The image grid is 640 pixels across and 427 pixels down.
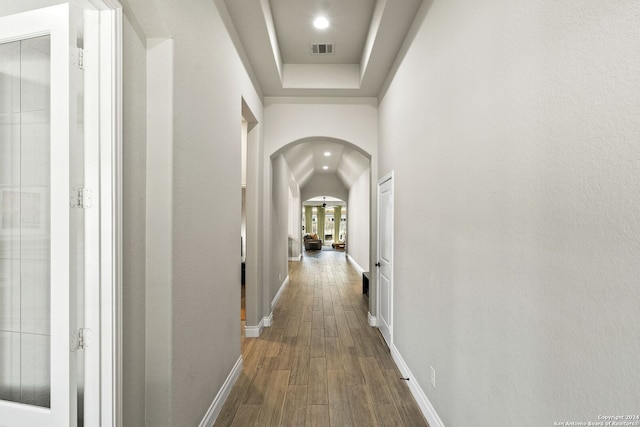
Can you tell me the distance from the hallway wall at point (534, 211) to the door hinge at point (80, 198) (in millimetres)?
1780

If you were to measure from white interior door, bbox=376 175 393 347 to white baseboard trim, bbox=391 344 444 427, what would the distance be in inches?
15.5

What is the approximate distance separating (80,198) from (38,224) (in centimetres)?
21

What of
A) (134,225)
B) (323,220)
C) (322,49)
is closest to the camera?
(134,225)

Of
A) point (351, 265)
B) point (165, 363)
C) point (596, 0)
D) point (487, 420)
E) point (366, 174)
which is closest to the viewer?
point (596, 0)

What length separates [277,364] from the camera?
10.2ft

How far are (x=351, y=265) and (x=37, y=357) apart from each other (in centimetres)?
951

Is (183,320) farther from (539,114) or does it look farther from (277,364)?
(539,114)

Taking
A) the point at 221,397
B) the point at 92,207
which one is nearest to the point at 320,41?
the point at 92,207

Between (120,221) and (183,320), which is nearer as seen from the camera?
(120,221)

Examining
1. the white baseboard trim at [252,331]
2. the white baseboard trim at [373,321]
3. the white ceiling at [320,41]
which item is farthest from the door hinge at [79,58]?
the white baseboard trim at [373,321]

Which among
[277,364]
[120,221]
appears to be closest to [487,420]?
[120,221]

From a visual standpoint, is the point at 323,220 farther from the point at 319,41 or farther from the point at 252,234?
the point at 319,41

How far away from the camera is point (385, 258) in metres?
3.73

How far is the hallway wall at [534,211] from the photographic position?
0.83 m
